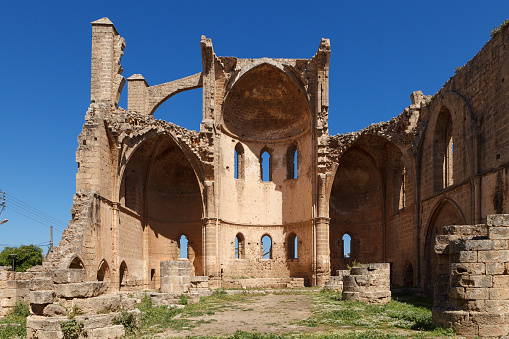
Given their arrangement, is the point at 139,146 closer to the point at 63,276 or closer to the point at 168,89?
the point at 168,89

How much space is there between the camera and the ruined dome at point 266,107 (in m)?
26.2

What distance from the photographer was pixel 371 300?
14531mm

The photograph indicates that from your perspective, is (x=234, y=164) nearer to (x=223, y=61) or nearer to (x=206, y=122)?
(x=206, y=122)

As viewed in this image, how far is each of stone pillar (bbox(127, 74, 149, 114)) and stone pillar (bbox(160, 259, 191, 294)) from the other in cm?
1451

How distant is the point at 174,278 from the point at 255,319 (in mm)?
4697

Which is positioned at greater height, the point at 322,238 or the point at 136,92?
the point at 136,92

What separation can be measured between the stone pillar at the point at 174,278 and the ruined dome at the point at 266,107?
38.5 ft

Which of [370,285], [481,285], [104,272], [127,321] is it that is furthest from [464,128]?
[104,272]

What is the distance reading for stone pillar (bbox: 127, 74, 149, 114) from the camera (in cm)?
2784

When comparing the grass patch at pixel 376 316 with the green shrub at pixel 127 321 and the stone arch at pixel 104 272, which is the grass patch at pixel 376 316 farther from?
the stone arch at pixel 104 272

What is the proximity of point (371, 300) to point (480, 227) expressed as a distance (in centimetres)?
602

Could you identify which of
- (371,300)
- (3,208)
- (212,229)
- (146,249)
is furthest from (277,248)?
(3,208)

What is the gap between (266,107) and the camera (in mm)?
27297

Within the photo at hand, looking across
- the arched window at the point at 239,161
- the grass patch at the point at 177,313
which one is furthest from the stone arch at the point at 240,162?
the grass patch at the point at 177,313
